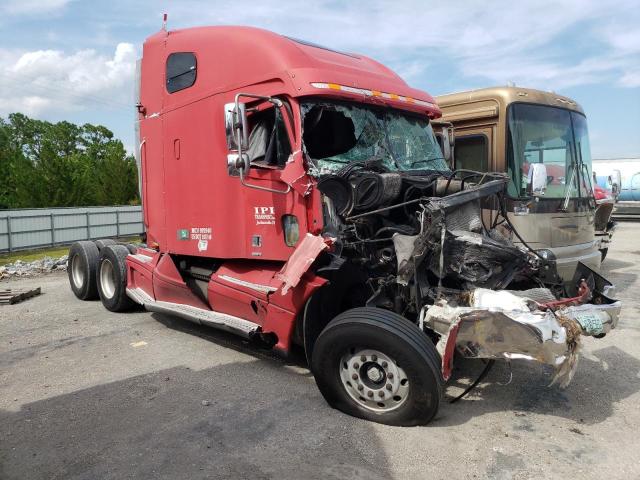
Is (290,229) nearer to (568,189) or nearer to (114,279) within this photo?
(114,279)

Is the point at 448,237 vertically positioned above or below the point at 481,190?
below

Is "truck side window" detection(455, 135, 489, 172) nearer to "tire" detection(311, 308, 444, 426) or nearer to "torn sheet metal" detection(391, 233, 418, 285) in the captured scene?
"torn sheet metal" detection(391, 233, 418, 285)

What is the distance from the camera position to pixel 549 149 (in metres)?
7.90

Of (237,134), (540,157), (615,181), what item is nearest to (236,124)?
(237,134)

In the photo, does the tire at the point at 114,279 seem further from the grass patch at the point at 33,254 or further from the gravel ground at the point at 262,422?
the grass patch at the point at 33,254

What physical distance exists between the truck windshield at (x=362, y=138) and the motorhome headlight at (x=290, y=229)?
537 mm

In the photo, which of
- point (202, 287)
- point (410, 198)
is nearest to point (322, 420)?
point (410, 198)

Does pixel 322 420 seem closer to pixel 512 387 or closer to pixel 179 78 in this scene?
pixel 512 387

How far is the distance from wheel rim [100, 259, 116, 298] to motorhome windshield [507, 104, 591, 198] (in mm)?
5970

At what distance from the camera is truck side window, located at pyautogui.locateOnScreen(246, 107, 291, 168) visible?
476 centimetres

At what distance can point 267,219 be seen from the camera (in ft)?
16.4

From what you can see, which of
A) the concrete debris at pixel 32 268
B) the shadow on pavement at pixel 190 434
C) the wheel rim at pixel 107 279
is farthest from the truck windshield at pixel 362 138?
the concrete debris at pixel 32 268

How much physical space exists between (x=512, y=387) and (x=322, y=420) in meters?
1.81

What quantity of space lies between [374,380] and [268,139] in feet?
7.97
